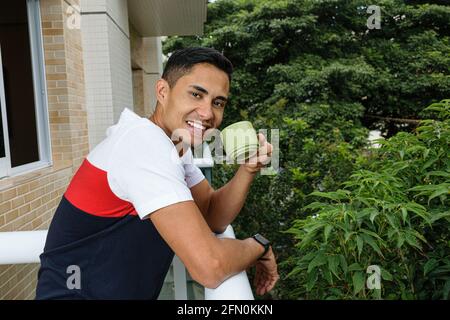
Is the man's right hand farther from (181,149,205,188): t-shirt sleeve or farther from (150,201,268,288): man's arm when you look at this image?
(181,149,205,188): t-shirt sleeve

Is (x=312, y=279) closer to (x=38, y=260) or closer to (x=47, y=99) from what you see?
(x=38, y=260)

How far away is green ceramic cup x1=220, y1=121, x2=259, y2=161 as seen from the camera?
4.66ft

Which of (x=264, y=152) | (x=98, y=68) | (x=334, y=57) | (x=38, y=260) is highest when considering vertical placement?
(x=334, y=57)

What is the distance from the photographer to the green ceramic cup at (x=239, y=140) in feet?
4.66

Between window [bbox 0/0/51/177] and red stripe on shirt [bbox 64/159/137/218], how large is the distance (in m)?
2.82

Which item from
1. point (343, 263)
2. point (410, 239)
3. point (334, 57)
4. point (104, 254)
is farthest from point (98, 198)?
point (334, 57)

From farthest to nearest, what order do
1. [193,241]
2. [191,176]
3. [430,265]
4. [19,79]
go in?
1. [19,79]
2. [191,176]
3. [430,265]
4. [193,241]

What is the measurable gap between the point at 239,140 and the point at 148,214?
44 cm

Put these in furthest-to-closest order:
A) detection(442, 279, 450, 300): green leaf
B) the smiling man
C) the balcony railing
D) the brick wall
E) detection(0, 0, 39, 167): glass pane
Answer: detection(0, 0, 39, 167): glass pane, the brick wall, detection(442, 279, 450, 300): green leaf, the smiling man, the balcony railing

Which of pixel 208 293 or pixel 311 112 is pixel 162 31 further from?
pixel 208 293

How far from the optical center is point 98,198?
1.23m

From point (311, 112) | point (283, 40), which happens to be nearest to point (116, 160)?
point (311, 112)

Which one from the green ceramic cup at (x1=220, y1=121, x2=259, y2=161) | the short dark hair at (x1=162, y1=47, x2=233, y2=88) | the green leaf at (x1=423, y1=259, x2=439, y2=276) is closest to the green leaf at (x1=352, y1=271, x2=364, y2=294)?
the green leaf at (x1=423, y1=259, x2=439, y2=276)
